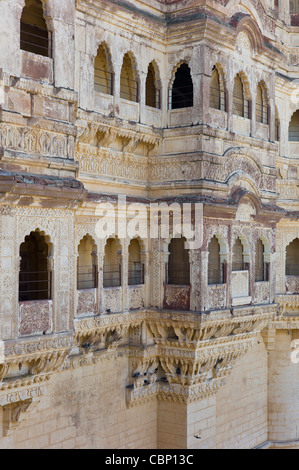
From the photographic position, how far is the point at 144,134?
1176 cm

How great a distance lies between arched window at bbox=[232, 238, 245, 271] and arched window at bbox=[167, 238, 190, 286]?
1.37m

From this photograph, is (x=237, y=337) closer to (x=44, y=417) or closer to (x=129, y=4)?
(x=44, y=417)

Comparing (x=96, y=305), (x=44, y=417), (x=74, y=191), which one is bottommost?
(x=44, y=417)

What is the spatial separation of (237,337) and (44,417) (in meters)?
4.84

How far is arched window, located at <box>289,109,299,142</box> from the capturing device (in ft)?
57.4

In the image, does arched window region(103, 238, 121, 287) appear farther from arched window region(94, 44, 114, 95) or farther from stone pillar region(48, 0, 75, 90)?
stone pillar region(48, 0, 75, 90)

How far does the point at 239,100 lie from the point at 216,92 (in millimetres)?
916

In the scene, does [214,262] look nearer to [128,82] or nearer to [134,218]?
[134,218]

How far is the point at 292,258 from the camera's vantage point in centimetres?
1706

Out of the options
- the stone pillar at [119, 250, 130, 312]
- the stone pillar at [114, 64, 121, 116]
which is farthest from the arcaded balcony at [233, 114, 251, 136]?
the stone pillar at [119, 250, 130, 312]

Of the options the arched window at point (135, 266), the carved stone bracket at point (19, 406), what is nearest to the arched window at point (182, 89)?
the arched window at point (135, 266)

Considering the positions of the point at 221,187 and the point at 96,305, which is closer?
the point at 96,305

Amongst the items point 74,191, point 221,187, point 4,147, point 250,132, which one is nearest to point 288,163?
point 250,132

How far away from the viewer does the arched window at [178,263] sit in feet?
41.0
